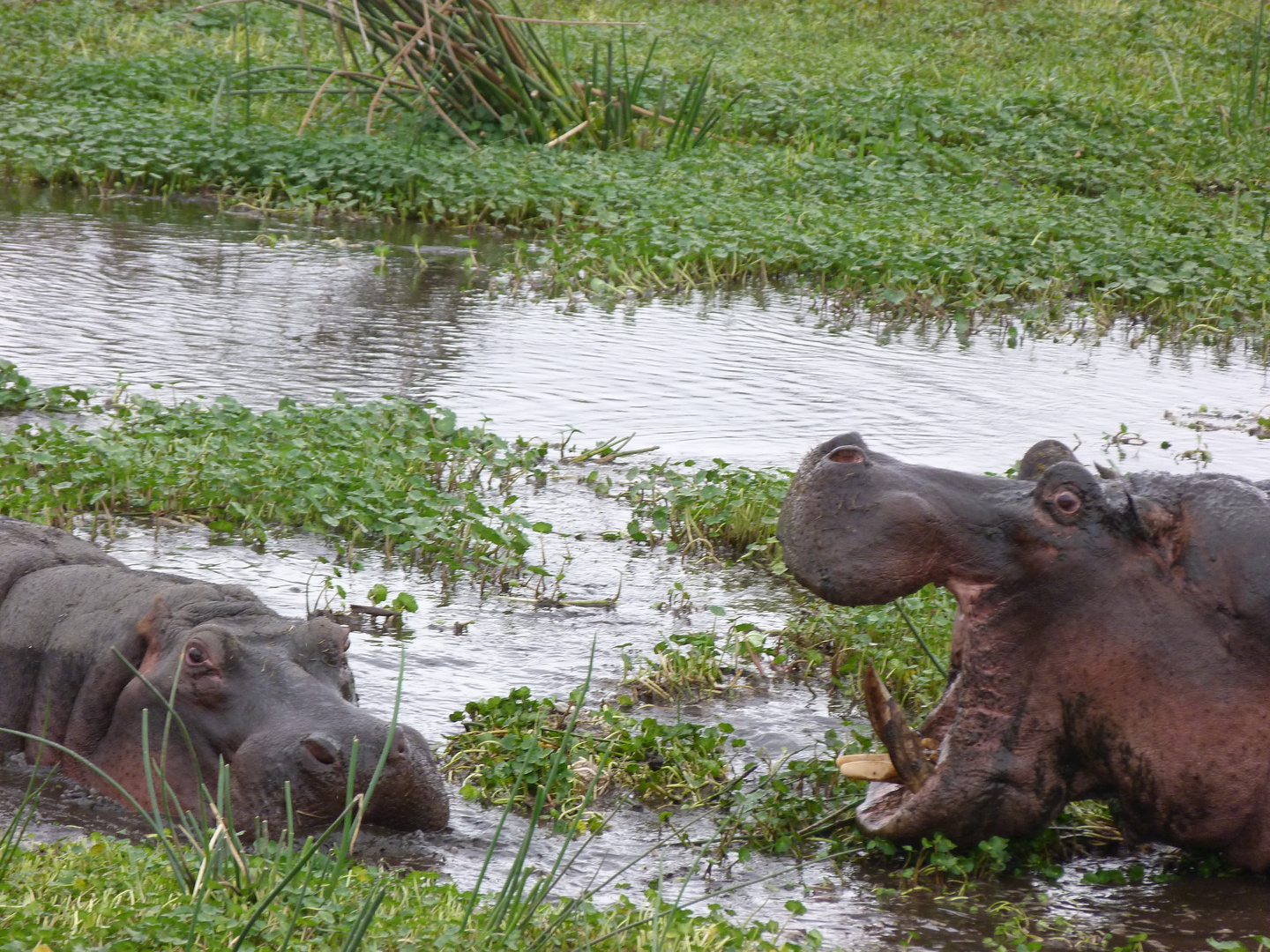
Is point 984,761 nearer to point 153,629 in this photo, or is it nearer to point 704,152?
point 153,629

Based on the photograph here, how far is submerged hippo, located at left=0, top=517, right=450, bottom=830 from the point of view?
3.21 m

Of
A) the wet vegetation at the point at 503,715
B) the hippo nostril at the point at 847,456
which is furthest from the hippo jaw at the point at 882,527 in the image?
the wet vegetation at the point at 503,715

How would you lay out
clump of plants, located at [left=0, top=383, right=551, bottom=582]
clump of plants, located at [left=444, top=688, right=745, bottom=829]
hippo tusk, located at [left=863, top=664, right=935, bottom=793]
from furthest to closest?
clump of plants, located at [left=0, top=383, right=551, bottom=582], clump of plants, located at [left=444, top=688, right=745, bottom=829], hippo tusk, located at [left=863, top=664, right=935, bottom=793]

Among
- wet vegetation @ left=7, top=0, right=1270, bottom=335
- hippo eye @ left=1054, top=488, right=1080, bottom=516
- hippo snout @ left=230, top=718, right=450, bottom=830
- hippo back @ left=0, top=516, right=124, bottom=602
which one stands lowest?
hippo snout @ left=230, top=718, right=450, bottom=830

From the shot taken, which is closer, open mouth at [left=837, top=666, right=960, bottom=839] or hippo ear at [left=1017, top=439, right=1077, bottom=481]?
open mouth at [left=837, top=666, right=960, bottom=839]

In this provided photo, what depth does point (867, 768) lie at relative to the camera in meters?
3.23

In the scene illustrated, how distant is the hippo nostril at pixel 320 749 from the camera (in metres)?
3.18

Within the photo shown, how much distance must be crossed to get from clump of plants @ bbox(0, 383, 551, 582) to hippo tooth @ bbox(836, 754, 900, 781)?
1983 mm

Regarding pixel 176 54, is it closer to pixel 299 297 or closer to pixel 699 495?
pixel 299 297

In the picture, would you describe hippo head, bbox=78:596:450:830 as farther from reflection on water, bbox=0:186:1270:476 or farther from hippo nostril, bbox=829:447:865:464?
reflection on water, bbox=0:186:1270:476

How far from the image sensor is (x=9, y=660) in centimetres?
361

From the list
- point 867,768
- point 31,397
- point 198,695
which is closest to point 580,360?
point 31,397

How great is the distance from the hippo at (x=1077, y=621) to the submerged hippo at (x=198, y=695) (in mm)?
954

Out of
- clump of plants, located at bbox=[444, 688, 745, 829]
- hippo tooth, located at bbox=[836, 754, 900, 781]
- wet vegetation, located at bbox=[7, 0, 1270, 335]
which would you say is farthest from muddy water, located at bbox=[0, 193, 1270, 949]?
wet vegetation, located at bbox=[7, 0, 1270, 335]
